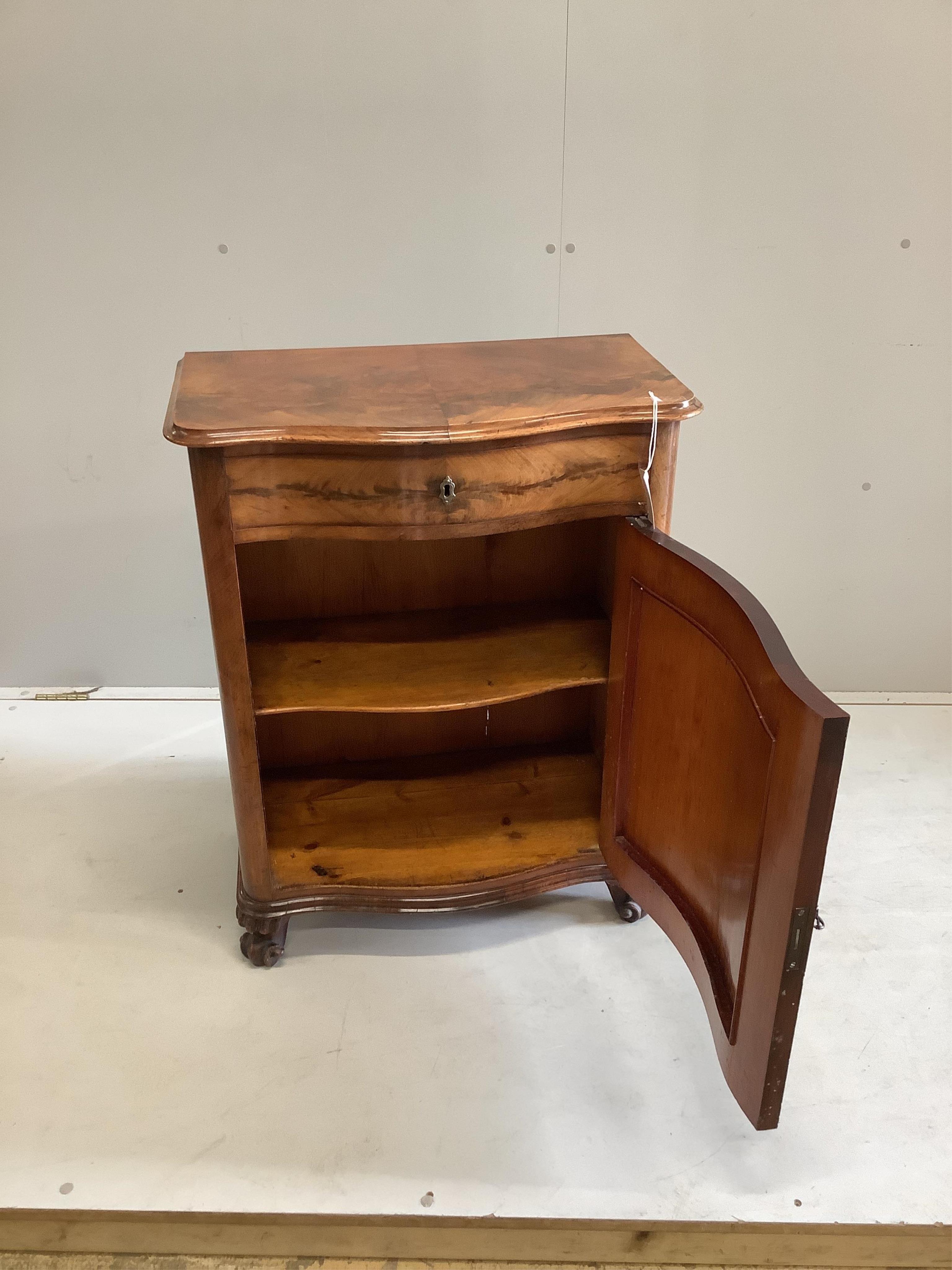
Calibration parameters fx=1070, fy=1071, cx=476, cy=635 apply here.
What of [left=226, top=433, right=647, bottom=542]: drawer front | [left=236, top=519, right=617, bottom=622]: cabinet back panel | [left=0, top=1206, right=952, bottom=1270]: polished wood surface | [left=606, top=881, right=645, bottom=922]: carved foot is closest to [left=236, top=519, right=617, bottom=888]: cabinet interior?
[left=236, top=519, right=617, bottom=622]: cabinet back panel

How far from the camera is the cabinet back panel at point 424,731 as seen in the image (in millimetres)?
2020

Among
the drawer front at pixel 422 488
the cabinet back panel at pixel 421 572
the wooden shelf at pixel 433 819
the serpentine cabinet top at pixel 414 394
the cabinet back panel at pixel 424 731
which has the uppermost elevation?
the serpentine cabinet top at pixel 414 394

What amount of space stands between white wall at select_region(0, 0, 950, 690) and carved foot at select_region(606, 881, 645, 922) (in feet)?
3.06

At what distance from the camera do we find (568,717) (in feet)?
6.87

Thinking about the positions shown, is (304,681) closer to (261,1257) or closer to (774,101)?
(261,1257)

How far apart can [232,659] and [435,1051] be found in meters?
0.68

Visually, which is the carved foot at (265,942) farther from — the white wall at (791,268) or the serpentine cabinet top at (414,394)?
the white wall at (791,268)

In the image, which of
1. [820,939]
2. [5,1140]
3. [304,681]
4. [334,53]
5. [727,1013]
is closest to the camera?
[727,1013]

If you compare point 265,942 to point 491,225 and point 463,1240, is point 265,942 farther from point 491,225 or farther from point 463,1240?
point 491,225

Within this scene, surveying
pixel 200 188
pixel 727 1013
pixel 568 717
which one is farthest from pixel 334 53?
pixel 727 1013

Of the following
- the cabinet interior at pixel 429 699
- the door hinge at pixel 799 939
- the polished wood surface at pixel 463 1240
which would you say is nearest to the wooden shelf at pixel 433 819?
the cabinet interior at pixel 429 699

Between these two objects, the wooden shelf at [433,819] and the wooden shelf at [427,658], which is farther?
the wooden shelf at [433,819]

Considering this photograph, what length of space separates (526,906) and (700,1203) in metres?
0.64

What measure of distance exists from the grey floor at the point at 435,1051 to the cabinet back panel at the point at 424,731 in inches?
10.6
